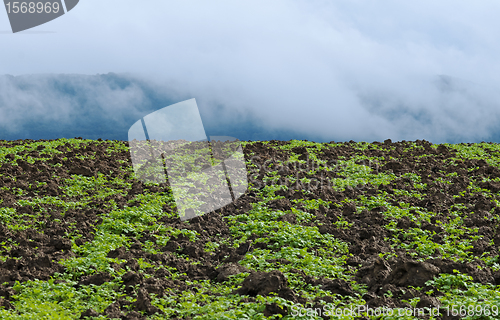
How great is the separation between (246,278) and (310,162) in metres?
10.9

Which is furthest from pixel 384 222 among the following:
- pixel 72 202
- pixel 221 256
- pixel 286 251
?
pixel 72 202

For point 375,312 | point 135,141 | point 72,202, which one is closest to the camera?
point 375,312

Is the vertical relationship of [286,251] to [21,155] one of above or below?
below

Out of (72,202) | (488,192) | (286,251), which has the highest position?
(72,202)

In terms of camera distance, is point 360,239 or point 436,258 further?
point 360,239

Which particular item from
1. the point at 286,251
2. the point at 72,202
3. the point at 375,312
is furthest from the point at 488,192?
the point at 72,202

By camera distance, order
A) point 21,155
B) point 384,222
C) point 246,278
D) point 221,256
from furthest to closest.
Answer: point 21,155 → point 384,222 → point 221,256 → point 246,278

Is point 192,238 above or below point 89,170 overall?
below

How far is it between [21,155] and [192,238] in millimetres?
11257

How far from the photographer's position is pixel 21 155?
707 inches

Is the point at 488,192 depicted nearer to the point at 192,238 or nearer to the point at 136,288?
the point at 192,238

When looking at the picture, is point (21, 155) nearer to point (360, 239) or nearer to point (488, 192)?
point (360, 239)

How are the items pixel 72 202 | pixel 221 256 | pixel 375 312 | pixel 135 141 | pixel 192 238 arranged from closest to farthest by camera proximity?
pixel 375 312 → pixel 221 256 → pixel 192 238 → pixel 72 202 → pixel 135 141

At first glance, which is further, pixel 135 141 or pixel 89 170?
pixel 135 141
